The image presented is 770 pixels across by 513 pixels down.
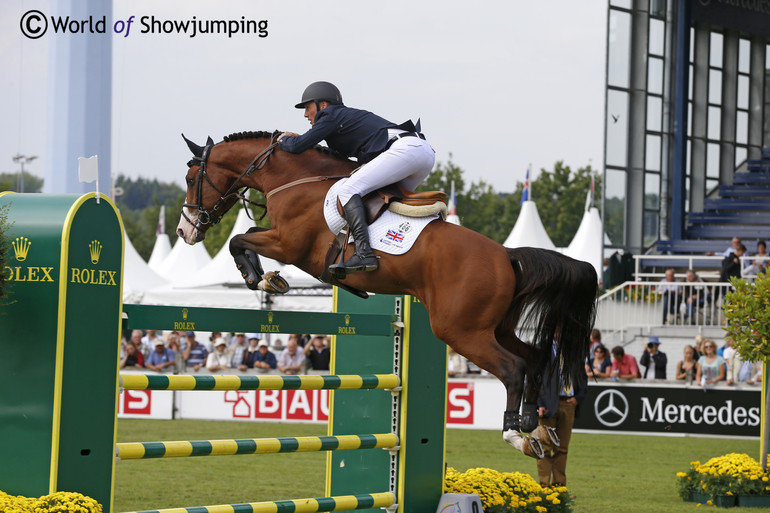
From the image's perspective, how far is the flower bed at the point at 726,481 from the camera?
30.3 ft

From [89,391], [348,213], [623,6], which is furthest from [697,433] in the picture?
[623,6]

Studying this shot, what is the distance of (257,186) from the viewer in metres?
6.27

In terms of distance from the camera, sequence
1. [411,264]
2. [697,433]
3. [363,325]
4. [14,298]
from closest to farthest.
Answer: [14,298]
[411,264]
[363,325]
[697,433]

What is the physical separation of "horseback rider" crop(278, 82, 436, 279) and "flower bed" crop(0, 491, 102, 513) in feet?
5.90

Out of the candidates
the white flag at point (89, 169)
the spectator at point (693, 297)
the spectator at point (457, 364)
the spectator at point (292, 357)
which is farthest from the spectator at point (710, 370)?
the white flag at point (89, 169)

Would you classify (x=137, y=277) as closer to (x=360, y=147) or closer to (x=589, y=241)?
(x=589, y=241)

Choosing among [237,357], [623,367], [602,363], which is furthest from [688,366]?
[237,357]

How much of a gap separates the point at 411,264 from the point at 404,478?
1.44 meters

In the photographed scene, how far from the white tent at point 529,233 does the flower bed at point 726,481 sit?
52.5 ft

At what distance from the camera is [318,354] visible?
52.3 ft

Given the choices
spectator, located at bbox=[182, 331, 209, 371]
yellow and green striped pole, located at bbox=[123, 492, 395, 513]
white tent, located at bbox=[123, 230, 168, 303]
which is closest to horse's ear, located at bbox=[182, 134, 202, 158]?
yellow and green striped pole, located at bbox=[123, 492, 395, 513]

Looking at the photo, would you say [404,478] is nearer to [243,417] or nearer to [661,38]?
[243,417]

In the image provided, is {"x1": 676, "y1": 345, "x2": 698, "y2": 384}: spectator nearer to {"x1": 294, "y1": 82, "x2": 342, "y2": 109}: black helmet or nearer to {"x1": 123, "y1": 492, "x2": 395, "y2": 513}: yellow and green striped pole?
{"x1": 123, "y1": 492, "x2": 395, "y2": 513}: yellow and green striped pole

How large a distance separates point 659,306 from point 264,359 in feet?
26.5
